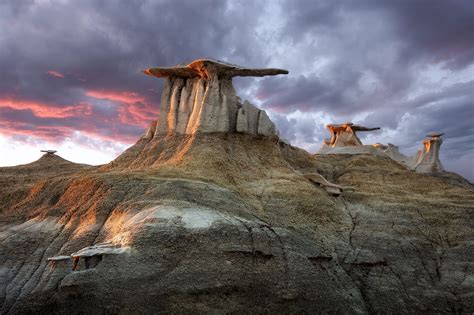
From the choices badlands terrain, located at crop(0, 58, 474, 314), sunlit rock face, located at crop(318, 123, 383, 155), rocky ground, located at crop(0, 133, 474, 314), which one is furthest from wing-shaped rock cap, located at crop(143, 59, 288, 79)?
sunlit rock face, located at crop(318, 123, 383, 155)

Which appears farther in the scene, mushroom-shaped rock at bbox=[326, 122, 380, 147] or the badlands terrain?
mushroom-shaped rock at bbox=[326, 122, 380, 147]

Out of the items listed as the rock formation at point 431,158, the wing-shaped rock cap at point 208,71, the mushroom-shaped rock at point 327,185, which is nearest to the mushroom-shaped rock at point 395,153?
the rock formation at point 431,158

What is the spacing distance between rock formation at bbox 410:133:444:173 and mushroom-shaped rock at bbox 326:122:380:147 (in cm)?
899

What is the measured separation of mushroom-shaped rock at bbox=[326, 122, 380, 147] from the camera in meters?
57.9

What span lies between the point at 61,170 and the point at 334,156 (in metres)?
30.7

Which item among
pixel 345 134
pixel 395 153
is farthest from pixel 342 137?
pixel 395 153

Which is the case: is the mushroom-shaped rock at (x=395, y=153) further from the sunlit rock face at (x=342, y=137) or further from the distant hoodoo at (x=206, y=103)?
the distant hoodoo at (x=206, y=103)

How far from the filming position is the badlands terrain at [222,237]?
1541 centimetres

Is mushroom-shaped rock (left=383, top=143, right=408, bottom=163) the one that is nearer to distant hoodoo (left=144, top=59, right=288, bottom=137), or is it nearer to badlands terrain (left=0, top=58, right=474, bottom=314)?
badlands terrain (left=0, top=58, right=474, bottom=314)

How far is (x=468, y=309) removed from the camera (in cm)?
1917

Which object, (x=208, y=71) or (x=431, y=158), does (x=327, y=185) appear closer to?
(x=208, y=71)

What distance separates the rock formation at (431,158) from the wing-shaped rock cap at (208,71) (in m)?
27.3

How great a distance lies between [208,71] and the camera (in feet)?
107

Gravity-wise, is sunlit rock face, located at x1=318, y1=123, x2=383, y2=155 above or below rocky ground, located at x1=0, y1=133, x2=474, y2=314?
above
